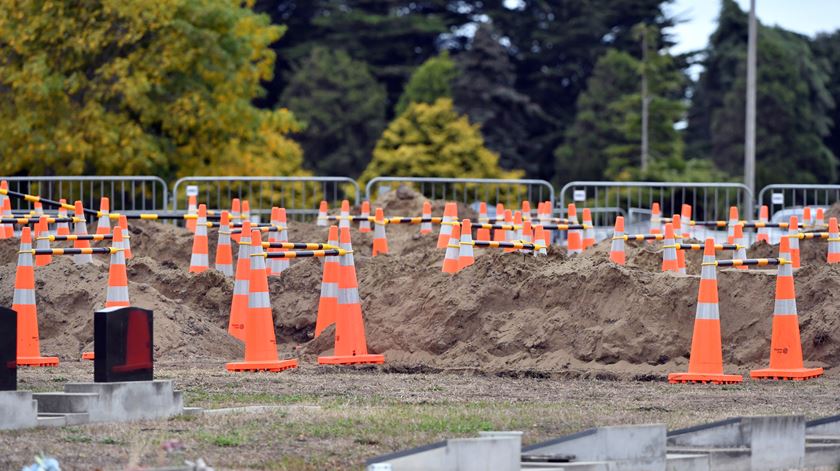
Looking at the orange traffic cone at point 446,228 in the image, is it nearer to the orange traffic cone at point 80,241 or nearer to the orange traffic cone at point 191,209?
the orange traffic cone at point 191,209

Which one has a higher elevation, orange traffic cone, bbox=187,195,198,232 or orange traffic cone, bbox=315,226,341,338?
orange traffic cone, bbox=187,195,198,232

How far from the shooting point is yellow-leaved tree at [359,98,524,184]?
5412cm

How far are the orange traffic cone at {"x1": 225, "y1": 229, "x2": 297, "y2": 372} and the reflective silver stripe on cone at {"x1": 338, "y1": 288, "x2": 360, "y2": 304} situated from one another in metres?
0.83

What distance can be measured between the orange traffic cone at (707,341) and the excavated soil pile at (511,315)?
65cm

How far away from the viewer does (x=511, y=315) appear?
15.5 meters

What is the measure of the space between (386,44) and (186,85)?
3154cm

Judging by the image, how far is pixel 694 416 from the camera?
11336 millimetres

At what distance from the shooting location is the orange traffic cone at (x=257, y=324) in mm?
14164

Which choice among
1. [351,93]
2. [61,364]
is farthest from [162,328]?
[351,93]

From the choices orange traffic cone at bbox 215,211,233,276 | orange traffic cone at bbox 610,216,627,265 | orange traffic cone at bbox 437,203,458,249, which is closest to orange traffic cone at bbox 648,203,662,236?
orange traffic cone at bbox 437,203,458,249

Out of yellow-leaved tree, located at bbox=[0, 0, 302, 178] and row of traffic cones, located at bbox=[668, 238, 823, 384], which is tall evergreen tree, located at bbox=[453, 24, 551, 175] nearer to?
yellow-leaved tree, located at bbox=[0, 0, 302, 178]

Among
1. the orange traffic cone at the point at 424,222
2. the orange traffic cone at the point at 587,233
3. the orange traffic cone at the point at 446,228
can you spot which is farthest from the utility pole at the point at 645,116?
the orange traffic cone at the point at 446,228

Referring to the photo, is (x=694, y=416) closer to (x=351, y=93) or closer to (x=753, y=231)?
(x=753, y=231)

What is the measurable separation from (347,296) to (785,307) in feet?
11.9
